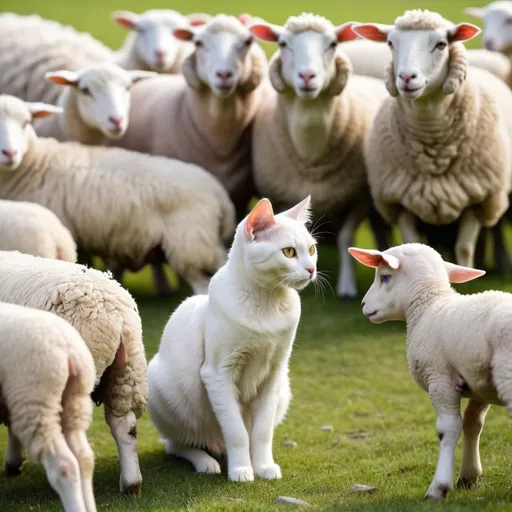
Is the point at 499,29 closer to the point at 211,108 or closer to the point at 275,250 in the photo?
the point at 211,108

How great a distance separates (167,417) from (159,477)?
1.04 feet

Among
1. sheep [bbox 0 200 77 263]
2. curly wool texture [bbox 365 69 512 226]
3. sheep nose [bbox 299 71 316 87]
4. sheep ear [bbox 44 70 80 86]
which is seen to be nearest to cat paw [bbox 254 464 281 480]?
sheep [bbox 0 200 77 263]

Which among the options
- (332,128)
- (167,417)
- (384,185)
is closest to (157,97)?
(332,128)

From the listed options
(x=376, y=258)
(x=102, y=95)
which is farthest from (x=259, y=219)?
(x=102, y=95)

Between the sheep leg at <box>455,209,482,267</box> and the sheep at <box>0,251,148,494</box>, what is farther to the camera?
the sheep leg at <box>455,209,482,267</box>

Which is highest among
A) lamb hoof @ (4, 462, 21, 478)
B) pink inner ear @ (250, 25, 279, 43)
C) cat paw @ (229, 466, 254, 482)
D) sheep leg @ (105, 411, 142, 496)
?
pink inner ear @ (250, 25, 279, 43)

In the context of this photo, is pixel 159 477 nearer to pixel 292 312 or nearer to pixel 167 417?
pixel 167 417

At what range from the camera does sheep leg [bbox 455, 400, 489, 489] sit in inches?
180

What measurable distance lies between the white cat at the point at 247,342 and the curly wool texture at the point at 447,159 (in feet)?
8.94

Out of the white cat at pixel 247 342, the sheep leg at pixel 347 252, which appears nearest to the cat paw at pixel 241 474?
the white cat at pixel 247 342

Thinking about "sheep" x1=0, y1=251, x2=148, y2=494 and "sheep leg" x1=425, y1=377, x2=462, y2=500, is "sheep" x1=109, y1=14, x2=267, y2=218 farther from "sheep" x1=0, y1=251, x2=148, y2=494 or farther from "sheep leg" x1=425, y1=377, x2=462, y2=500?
"sheep leg" x1=425, y1=377, x2=462, y2=500

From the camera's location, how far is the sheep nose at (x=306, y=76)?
25.6 feet

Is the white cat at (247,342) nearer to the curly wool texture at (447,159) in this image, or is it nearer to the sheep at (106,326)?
the sheep at (106,326)

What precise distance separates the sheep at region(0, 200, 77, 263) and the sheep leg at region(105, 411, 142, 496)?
2.08 meters
